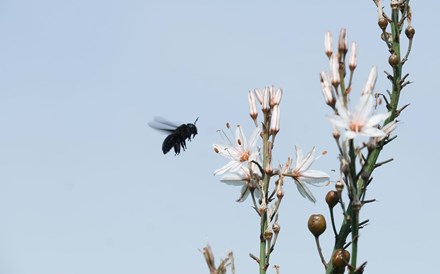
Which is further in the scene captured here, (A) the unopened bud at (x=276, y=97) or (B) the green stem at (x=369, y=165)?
(A) the unopened bud at (x=276, y=97)

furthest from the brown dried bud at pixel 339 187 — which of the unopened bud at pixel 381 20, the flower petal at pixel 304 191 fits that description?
the unopened bud at pixel 381 20

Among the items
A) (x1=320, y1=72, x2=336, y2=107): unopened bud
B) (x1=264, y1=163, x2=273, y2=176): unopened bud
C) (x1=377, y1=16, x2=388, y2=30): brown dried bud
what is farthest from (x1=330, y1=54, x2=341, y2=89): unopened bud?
(x1=377, y1=16, x2=388, y2=30): brown dried bud

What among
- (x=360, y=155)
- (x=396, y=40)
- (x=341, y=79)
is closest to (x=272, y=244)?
(x=360, y=155)

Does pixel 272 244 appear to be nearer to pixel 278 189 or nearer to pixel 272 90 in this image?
pixel 278 189

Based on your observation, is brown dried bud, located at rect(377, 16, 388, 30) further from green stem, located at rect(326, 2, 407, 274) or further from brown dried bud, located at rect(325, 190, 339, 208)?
brown dried bud, located at rect(325, 190, 339, 208)

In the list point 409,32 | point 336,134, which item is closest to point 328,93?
point 336,134

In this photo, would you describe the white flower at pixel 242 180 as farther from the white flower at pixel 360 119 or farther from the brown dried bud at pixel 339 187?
the white flower at pixel 360 119
